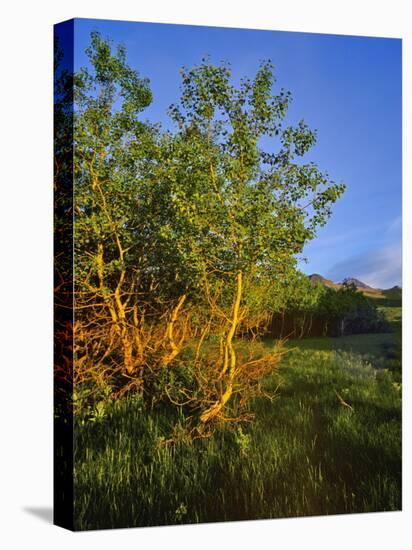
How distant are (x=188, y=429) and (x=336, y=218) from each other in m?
2.35

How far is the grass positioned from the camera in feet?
32.4

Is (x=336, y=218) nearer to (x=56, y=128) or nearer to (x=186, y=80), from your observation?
(x=186, y=80)

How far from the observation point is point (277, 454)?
34.6 ft

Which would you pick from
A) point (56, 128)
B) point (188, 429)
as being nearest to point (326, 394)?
point (188, 429)

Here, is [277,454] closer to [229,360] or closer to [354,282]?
[229,360]

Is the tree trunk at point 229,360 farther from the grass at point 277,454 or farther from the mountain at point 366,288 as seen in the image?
the mountain at point 366,288

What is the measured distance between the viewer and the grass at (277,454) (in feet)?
32.4

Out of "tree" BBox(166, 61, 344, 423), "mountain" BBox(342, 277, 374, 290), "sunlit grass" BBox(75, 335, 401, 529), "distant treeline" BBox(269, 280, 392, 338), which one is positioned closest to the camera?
"sunlit grass" BBox(75, 335, 401, 529)

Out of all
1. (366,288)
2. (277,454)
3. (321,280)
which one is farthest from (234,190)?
(277,454)

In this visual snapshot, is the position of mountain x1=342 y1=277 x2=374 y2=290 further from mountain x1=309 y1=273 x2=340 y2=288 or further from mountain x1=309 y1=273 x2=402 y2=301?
mountain x1=309 y1=273 x2=340 y2=288

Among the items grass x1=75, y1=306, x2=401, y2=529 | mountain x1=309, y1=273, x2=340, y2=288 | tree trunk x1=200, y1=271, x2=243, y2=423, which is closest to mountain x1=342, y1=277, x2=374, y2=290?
mountain x1=309, y1=273, x2=340, y2=288

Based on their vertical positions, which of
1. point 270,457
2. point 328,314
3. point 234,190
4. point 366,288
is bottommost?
point 270,457

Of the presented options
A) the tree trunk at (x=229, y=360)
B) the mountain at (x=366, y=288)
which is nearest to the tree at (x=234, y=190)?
the tree trunk at (x=229, y=360)

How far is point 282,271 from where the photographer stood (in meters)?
10.8
